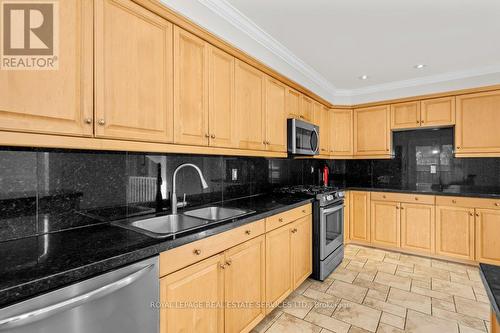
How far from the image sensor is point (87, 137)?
1.24 meters

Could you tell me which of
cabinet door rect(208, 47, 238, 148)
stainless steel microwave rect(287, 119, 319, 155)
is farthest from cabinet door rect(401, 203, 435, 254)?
cabinet door rect(208, 47, 238, 148)

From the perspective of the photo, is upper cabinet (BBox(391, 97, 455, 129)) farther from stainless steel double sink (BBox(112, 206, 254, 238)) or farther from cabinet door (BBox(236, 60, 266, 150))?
stainless steel double sink (BBox(112, 206, 254, 238))

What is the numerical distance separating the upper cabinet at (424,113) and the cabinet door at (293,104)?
1739mm

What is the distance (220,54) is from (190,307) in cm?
178

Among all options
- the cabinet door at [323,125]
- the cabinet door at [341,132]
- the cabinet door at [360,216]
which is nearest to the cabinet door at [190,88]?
the cabinet door at [323,125]

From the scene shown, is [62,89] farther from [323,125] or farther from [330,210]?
[323,125]

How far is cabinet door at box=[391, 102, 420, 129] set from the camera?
143 inches

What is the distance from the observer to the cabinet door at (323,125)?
3.60 m

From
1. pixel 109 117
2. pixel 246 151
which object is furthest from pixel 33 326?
pixel 246 151

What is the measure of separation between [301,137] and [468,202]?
7.44ft

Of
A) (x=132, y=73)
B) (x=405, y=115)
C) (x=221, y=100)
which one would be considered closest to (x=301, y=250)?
(x=221, y=100)

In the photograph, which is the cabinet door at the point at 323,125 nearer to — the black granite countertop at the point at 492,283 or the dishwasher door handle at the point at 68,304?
the black granite countertop at the point at 492,283

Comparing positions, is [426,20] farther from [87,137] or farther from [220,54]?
[87,137]

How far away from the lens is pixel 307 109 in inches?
130
